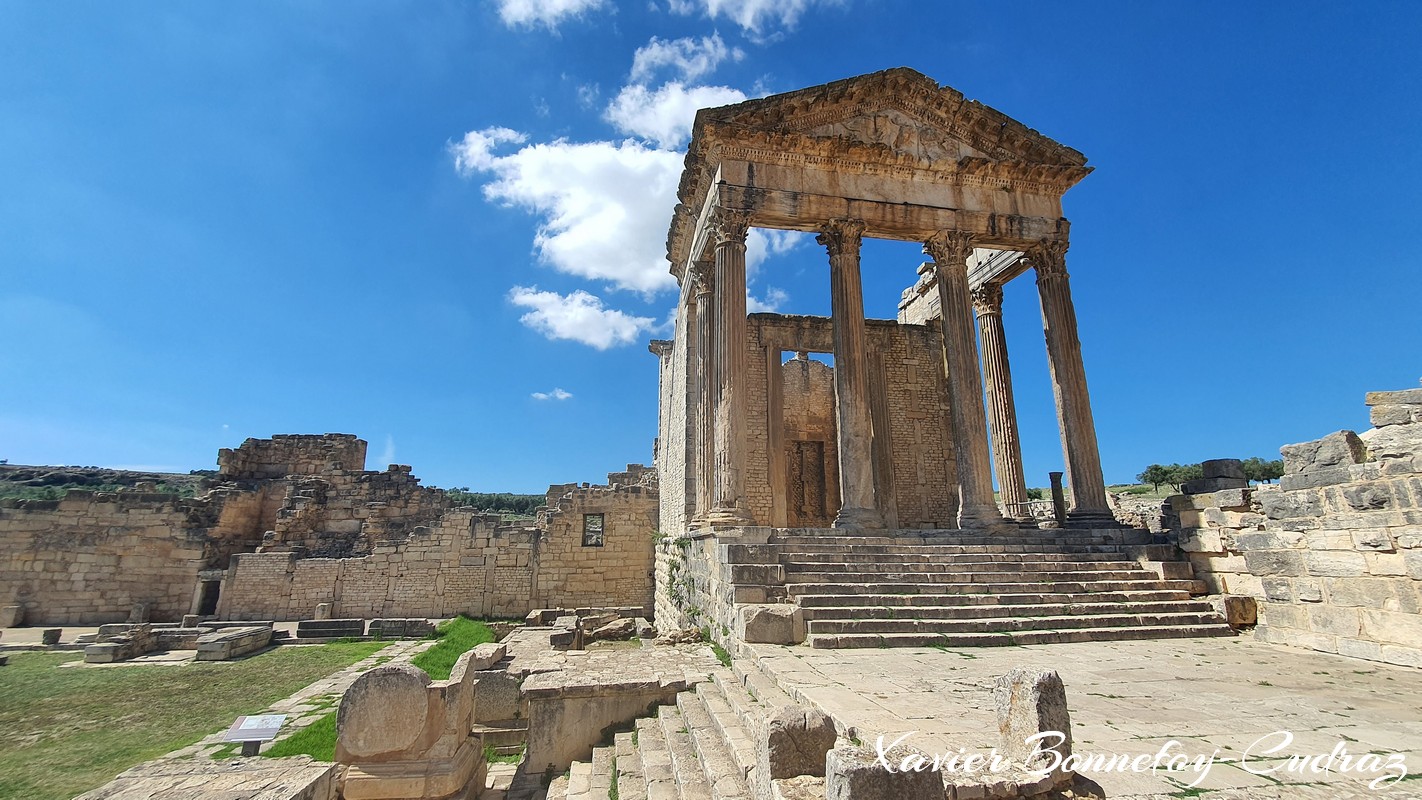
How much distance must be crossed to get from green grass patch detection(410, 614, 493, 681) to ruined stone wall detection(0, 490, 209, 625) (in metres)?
9.17

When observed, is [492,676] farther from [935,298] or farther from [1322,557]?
[935,298]

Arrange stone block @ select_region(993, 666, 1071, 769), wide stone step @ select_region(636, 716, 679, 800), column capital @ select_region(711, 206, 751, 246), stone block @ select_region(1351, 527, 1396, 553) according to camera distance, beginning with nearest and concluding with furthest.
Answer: stone block @ select_region(993, 666, 1071, 769)
wide stone step @ select_region(636, 716, 679, 800)
stone block @ select_region(1351, 527, 1396, 553)
column capital @ select_region(711, 206, 751, 246)

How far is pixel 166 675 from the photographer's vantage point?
1161cm

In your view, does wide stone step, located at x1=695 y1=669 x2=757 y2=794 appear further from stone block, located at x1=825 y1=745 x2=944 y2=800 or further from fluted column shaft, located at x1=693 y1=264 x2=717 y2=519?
fluted column shaft, located at x1=693 y1=264 x2=717 y2=519

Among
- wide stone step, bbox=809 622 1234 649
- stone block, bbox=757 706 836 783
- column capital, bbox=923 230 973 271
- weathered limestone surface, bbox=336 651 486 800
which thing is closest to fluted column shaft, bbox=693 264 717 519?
column capital, bbox=923 230 973 271

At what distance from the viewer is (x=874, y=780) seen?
93.4 inches

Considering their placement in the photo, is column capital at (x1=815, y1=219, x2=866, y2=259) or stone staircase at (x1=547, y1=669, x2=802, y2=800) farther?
column capital at (x1=815, y1=219, x2=866, y2=259)

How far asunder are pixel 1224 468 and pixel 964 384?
445 centimetres

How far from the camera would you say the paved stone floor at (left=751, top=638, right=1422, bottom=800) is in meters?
3.19

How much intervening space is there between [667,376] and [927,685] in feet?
56.1

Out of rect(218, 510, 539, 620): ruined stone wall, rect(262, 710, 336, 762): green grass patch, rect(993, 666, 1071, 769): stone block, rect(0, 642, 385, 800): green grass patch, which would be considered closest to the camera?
rect(993, 666, 1071, 769): stone block

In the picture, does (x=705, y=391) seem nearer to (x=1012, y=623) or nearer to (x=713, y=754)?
(x=1012, y=623)

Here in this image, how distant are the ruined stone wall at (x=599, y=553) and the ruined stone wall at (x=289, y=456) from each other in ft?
31.3

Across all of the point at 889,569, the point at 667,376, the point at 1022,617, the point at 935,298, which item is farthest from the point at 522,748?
the point at 935,298
